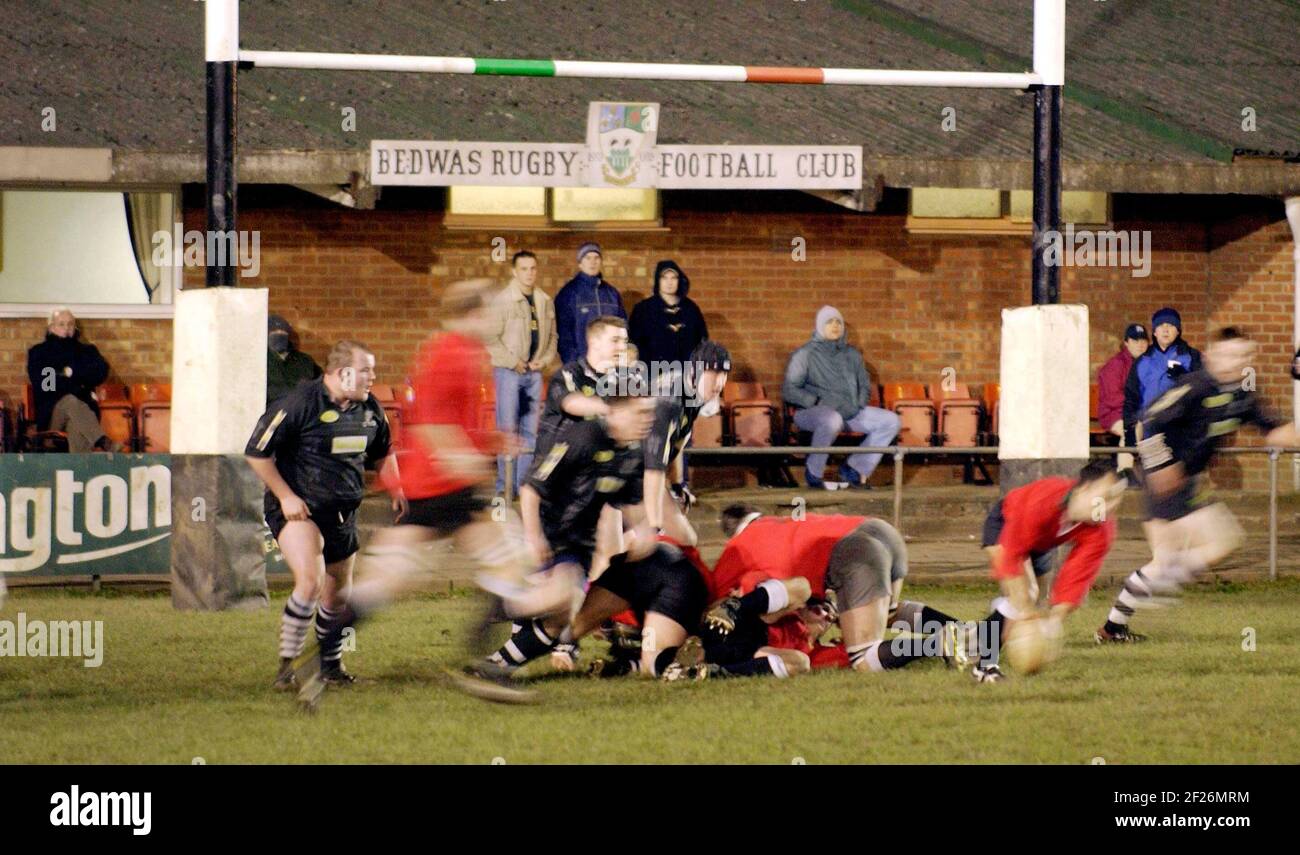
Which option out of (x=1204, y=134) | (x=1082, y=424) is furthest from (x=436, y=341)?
(x=1204, y=134)

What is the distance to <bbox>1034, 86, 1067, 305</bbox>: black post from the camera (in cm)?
1291

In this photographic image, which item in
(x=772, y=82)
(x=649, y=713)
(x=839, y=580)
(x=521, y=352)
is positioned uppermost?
(x=772, y=82)

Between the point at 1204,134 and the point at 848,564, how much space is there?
10116 mm

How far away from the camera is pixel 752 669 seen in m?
9.93

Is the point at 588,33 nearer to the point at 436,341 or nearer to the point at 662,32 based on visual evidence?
the point at 662,32

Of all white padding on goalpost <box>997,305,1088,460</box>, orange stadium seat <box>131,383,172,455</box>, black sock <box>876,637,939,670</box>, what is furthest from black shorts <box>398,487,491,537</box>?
orange stadium seat <box>131,383,172,455</box>

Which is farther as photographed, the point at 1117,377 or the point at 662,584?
the point at 1117,377

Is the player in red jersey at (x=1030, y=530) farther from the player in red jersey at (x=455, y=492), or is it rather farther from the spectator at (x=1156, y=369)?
the spectator at (x=1156, y=369)

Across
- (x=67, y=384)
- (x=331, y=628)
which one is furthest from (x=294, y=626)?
(x=67, y=384)

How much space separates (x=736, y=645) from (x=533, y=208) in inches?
366

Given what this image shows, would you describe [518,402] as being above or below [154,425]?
above

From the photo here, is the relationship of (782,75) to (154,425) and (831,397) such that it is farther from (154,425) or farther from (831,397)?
(154,425)

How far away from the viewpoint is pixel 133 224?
18.0 metres

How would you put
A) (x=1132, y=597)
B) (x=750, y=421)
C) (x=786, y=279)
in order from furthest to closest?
1. (x=786, y=279)
2. (x=750, y=421)
3. (x=1132, y=597)
